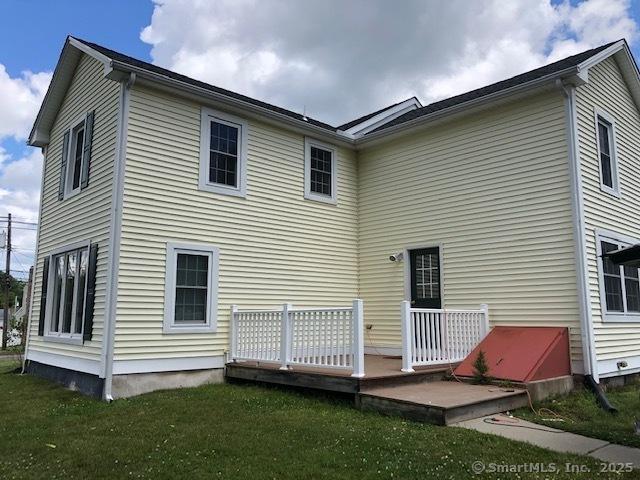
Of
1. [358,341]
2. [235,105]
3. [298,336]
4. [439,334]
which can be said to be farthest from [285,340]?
[235,105]

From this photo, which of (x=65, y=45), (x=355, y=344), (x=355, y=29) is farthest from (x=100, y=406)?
(x=355, y=29)

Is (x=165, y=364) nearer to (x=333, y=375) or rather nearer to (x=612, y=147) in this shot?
(x=333, y=375)

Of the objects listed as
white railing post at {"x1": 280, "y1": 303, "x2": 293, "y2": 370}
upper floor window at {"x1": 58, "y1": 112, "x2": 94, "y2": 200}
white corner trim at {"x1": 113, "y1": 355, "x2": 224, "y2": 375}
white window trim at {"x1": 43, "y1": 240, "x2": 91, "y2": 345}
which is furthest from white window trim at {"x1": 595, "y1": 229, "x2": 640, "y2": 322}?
upper floor window at {"x1": 58, "y1": 112, "x2": 94, "y2": 200}

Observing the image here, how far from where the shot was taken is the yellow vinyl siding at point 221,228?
8.43m

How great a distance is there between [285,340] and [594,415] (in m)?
4.51

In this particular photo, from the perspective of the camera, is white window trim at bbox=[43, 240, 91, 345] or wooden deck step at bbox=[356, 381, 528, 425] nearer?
wooden deck step at bbox=[356, 381, 528, 425]

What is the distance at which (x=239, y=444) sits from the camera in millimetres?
5270

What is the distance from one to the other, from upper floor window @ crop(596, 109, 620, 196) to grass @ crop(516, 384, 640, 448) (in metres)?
3.82

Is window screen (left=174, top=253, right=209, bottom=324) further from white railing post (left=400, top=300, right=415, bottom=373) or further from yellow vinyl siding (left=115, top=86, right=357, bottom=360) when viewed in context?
white railing post (left=400, top=300, right=415, bottom=373)

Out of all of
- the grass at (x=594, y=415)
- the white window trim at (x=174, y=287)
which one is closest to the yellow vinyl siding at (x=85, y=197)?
the white window trim at (x=174, y=287)

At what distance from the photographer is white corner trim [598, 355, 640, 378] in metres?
8.37

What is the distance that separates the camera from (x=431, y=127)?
35.8 feet

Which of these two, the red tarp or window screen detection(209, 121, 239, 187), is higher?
window screen detection(209, 121, 239, 187)

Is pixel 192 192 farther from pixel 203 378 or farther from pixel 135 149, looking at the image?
pixel 203 378
